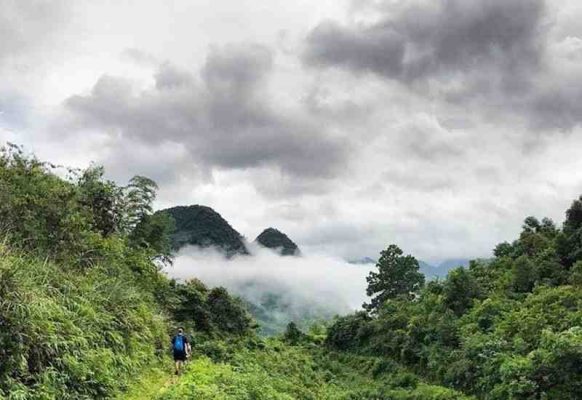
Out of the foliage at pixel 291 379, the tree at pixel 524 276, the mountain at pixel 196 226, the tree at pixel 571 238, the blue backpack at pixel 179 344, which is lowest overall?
the foliage at pixel 291 379

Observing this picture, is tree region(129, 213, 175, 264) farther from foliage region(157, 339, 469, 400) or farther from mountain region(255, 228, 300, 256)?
mountain region(255, 228, 300, 256)

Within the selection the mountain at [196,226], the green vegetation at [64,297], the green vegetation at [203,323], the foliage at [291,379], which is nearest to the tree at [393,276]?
the green vegetation at [203,323]

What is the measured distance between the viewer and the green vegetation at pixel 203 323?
1549 centimetres

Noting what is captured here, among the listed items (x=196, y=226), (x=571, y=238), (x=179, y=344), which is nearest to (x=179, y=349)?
(x=179, y=344)

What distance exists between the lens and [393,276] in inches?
2992

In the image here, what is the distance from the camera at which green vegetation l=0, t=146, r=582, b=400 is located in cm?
1549

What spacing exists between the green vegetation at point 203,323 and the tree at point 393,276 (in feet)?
25.0

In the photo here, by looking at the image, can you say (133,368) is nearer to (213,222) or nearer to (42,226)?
(42,226)

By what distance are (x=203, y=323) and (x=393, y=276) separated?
34.1 m

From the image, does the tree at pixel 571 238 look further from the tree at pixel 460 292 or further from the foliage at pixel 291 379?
the foliage at pixel 291 379

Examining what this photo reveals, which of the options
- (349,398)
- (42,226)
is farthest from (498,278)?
(42,226)

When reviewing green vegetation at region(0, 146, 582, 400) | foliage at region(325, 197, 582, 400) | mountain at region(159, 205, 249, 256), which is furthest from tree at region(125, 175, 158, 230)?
mountain at region(159, 205, 249, 256)

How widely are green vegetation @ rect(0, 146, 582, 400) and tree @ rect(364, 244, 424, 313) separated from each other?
761 cm

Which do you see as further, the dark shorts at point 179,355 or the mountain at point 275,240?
the mountain at point 275,240
